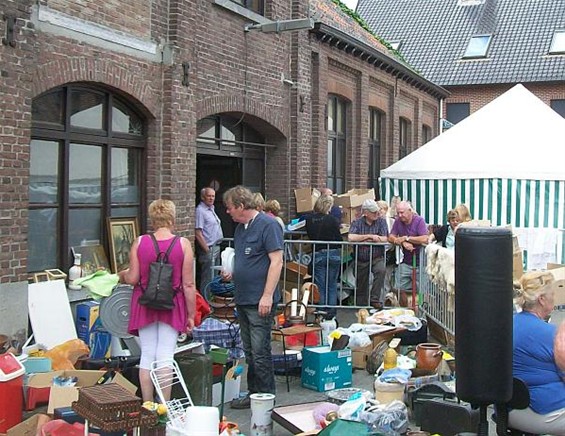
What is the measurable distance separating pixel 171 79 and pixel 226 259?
3476mm

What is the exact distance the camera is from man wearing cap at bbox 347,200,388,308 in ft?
37.9

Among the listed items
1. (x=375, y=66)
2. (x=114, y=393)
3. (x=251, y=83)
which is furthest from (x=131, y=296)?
(x=375, y=66)

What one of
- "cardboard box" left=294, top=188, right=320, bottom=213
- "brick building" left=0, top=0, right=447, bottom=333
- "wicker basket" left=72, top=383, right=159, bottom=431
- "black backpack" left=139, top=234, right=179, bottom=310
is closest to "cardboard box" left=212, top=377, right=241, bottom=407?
"black backpack" left=139, top=234, right=179, bottom=310

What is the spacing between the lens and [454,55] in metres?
37.9

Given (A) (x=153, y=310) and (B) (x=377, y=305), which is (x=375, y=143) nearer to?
(B) (x=377, y=305)

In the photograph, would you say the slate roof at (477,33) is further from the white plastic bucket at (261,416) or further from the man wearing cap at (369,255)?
the white plastic bucket at (261,416)

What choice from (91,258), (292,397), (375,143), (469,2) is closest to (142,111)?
(91,258)

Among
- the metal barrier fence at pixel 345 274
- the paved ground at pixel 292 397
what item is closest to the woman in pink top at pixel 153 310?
the paved ground at pixel 292 397

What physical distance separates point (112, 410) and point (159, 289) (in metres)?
1.59

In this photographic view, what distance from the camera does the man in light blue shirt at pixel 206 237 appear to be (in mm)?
11773

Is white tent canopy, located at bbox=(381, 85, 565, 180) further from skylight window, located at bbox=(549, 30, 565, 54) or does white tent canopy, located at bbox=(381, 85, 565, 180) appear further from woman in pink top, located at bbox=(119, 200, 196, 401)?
skylight window, located at bbox=(549, 30, 565, 54)

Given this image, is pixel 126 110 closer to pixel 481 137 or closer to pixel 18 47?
pixel 18 47

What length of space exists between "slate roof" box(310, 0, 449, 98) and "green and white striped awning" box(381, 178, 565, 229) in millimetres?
3427

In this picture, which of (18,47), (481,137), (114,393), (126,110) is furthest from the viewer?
(481,137)
